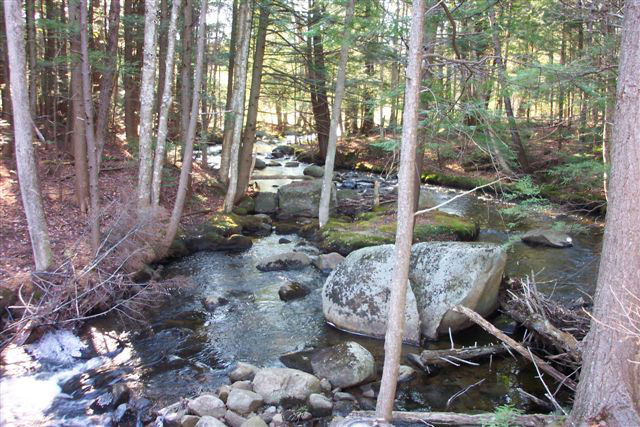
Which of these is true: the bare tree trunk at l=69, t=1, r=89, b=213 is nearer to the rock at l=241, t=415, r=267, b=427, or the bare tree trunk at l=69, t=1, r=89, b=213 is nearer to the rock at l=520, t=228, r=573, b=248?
the rock at l=241, t=415, r=267, b=427

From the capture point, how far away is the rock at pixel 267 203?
64.1 ft

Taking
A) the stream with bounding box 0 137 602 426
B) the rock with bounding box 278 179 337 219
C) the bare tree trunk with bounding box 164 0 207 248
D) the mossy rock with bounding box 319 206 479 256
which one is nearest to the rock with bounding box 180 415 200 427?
the stream with bounding box 0 137 602 426

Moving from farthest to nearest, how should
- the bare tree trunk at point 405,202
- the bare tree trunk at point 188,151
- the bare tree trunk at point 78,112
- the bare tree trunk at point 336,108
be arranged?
the bare tree trunk at point 336,108
the bare tree trunk at point 188,151
the bare tree trunk at point 78,112
the bare tree trunk at point 405,202

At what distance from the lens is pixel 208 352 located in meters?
9.03

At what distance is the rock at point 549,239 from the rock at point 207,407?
37.0 ft

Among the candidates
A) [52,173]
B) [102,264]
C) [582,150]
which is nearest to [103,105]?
[52,173]

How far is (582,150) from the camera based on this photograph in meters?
22.4

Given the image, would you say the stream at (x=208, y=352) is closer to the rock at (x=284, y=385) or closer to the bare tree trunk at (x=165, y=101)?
the rock at (x=284, y=385)

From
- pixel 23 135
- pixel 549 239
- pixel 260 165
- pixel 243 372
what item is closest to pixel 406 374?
pixel 243 372

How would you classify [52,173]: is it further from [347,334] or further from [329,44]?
[347,334]

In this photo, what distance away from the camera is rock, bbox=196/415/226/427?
641 cm

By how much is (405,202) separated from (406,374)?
3801mm

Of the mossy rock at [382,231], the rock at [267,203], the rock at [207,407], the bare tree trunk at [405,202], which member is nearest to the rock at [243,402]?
the rock at [207,407]

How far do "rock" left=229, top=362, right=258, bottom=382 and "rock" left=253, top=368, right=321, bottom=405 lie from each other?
371 millimetres
